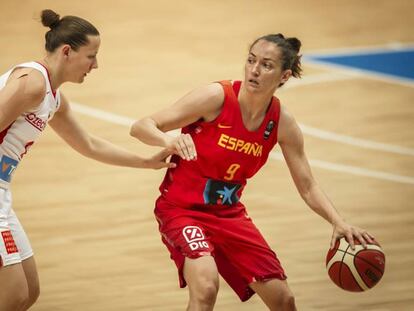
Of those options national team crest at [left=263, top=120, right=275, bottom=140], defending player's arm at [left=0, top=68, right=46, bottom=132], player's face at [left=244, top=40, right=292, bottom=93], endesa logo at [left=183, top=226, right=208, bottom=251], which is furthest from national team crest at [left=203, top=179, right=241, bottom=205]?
defending player's arm at [left=0, top=68, right=46, bottom=132]

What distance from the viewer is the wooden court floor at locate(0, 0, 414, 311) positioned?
8.65 metres

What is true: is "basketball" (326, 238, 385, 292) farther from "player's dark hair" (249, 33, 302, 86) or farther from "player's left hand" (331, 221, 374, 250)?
"player's dark hair" (249, 33, 302, 86)

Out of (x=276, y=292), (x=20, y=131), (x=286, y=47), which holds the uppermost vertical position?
(x=286, y=47)

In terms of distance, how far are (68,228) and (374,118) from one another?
4.16 metres

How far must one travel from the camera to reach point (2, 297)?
609 cm

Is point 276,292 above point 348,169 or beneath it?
above

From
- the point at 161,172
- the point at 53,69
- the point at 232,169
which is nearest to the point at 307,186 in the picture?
the point at 232,169

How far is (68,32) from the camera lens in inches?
251

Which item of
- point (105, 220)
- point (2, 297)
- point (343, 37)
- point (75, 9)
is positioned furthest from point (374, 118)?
point (2, 297)

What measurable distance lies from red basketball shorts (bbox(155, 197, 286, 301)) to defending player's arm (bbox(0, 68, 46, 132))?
1.24 m

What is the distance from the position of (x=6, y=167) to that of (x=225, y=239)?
1.46 metres

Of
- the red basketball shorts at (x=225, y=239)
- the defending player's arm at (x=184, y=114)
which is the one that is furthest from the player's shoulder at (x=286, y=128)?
the red basketball shorts at (x=225, y=239)

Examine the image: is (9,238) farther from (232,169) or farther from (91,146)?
(232,169)

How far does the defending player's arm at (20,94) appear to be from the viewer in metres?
6.02
